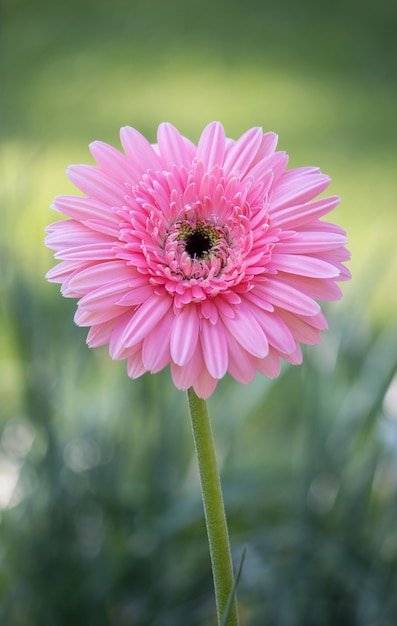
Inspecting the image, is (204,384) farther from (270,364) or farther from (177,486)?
(177,486)

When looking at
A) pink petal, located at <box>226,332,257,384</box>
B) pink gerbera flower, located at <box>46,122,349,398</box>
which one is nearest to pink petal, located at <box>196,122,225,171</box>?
pink gerbera flower, located at <box>46,122,349,398</box>

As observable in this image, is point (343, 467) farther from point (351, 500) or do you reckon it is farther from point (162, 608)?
point (162, 608)

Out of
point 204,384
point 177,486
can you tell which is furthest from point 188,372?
point 177,486

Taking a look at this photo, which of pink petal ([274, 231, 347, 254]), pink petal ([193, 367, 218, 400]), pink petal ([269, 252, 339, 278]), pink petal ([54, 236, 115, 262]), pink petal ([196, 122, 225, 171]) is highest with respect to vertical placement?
pink petal ([196, 122, 225, 171])

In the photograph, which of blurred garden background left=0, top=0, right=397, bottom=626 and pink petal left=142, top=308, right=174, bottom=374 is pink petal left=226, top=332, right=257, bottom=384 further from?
blurred garden background left=0, top=0, right=397, bottom=626

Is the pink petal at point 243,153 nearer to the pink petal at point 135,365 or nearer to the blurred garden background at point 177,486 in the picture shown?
the pink petal at point 135,365

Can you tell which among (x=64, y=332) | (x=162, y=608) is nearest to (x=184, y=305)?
(x=162, y=608)

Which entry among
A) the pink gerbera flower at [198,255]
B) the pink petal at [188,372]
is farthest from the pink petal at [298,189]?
the pink petal at [188,372]
